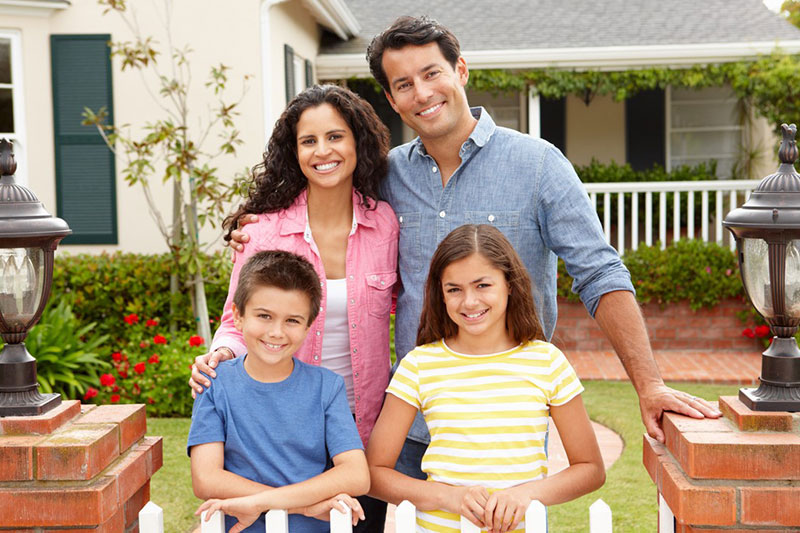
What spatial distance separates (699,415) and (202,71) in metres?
6.63

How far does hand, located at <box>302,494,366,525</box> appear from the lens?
6.72 feet

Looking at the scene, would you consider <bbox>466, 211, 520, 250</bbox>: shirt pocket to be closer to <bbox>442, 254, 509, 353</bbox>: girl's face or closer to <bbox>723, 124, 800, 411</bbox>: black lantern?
<bbox>442, 254, 509, 353</bbox>: girl's face

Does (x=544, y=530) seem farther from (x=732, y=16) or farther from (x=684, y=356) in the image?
(x=732, y=16)

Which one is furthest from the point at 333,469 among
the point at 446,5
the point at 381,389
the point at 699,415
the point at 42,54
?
the point at 446,5

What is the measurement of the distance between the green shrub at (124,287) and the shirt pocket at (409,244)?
4.67 meters

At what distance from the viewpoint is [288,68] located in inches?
337

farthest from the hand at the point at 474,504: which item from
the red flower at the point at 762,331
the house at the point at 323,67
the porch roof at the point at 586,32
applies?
the porch roof at the point at 586,32

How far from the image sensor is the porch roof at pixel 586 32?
962cm

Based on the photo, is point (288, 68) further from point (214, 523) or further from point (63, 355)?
point (214, 523)

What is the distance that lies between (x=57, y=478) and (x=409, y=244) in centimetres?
117

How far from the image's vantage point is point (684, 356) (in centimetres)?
824

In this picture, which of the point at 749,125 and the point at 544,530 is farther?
the point at 749,125

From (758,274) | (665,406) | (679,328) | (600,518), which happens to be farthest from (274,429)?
(679,328)

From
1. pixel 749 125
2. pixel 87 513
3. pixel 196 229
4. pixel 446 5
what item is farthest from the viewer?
pixel 446 5
